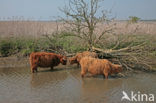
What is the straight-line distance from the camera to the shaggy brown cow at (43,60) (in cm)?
1031

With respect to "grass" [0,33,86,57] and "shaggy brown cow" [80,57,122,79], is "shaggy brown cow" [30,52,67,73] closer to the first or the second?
"grass" [0,33,86,57]

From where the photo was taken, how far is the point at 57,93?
7648mm

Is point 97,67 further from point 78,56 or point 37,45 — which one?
point 37,45

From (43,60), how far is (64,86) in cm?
243

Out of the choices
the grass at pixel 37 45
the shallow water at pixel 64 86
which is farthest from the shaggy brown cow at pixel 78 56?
the grass at pixel 37 45

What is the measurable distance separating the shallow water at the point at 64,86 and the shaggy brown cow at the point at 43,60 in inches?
12.2

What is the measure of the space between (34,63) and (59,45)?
10.5 feet

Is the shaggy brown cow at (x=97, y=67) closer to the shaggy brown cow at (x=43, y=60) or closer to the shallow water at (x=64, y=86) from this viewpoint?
the shallow water at (x=64, y=86)

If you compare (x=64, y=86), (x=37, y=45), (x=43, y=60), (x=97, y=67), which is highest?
(x=37, y=45)

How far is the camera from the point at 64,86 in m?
8.45

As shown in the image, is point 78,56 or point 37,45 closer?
point 78,56

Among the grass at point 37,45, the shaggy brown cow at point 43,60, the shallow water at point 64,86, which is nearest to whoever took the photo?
the shallow water at point 64,86

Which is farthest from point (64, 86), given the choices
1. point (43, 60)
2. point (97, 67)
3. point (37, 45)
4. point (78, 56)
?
point (37, 45)

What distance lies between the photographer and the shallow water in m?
7.16
